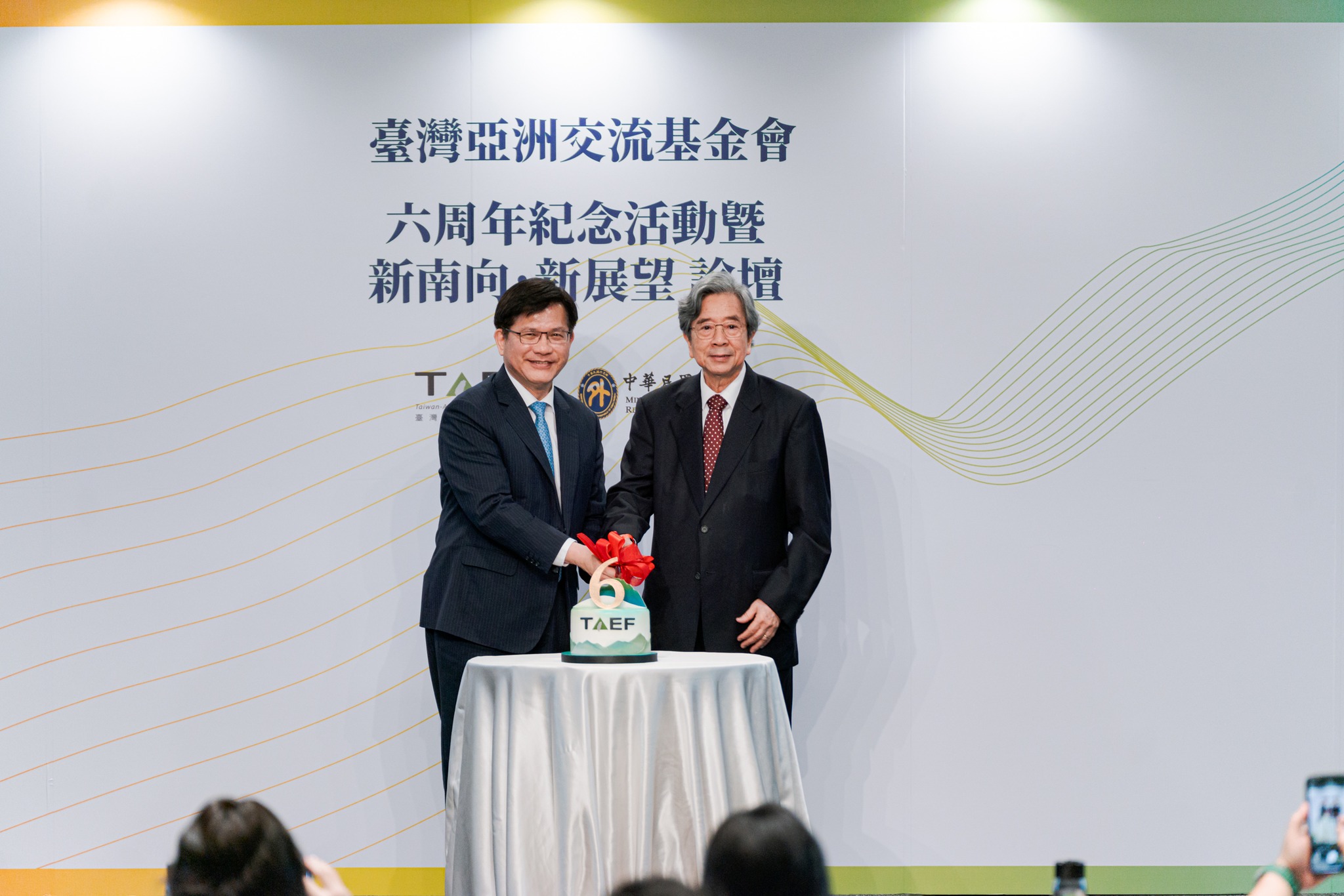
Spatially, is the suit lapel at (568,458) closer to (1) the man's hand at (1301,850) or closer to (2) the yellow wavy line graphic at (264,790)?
(2) the yellow wavy line graphic at (264,790)

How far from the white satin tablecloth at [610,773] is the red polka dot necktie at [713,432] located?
33.4 inches

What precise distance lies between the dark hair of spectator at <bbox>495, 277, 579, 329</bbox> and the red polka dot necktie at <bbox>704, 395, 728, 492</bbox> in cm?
46

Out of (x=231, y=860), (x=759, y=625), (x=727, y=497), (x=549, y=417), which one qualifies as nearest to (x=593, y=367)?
(x=549, y=417)

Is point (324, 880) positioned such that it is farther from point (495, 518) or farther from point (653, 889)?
point (495, 518)

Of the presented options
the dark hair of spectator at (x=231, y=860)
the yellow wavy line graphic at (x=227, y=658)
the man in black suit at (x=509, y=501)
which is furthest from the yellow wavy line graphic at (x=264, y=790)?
the dark hair of spectator at (x=231, y=860)

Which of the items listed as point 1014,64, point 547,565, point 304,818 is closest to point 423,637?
point 304,818

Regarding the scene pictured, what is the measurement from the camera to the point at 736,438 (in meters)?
3.39

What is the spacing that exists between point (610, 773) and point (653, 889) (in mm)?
1573

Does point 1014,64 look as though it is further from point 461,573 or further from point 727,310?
point 461,573

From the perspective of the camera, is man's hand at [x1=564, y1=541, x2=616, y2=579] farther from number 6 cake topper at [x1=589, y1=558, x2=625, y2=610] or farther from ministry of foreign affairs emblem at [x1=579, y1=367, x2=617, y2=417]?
ministry of foreign affairs emblem at [x1=579, y1=367, x2=617, y2=417]

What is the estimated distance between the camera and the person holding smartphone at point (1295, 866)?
4.49 feet

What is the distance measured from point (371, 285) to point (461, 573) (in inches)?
46.8

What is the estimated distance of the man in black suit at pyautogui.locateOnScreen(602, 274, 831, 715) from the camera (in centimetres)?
330

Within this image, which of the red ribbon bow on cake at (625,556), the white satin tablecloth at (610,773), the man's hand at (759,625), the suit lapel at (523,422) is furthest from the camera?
the suit lapel at (523,422)
